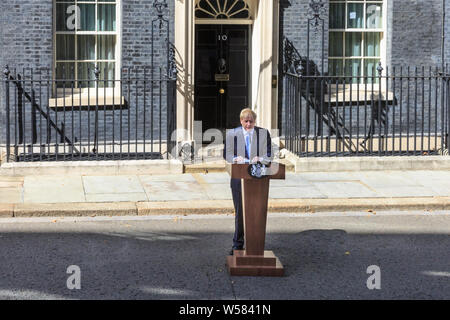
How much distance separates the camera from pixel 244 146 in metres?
8.06

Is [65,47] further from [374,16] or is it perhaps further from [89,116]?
[374,16]

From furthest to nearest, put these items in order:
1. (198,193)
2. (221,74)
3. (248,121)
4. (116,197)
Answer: (221,74) < (198,193) < (116,197) < (248,121)

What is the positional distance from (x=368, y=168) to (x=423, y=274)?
583cm

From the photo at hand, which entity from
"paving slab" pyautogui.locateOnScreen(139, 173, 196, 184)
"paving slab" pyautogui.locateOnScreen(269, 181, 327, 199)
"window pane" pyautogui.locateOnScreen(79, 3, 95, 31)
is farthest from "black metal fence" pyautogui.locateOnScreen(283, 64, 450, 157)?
"window pane" pyautogui.locateOnScreen(79, 3, 95, 31)

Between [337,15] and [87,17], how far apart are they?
449 centimetres

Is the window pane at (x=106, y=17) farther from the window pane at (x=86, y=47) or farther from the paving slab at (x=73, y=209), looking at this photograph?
the paving slab at (x=73, y=209)

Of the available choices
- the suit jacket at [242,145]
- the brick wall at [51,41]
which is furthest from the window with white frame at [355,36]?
the suit jacket at [242,145]

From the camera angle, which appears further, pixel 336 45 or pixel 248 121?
pixel 336 45

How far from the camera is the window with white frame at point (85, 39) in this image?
13992 mm

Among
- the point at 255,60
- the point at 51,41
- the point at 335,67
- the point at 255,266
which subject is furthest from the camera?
the point at 335,67

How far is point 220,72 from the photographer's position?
1474 cm

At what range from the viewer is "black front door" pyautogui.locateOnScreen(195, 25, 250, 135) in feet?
48.1

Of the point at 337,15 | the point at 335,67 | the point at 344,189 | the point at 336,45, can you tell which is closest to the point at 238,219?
the point at 344,189

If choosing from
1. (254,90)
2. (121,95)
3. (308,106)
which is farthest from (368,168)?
(121,95)
